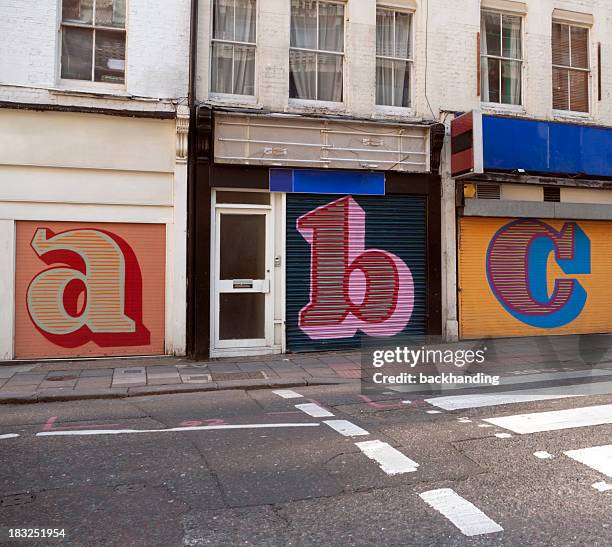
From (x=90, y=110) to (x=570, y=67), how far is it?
35.7 ft

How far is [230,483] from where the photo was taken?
4309mm

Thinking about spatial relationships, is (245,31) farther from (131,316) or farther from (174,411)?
(174,411)

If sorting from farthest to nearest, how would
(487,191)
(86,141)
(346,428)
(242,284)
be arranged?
(487,191) < (242,284) < (86,141) < (346,428)

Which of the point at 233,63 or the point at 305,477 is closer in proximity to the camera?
the point at 305,477

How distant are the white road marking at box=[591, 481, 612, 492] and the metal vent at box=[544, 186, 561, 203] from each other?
957 cm

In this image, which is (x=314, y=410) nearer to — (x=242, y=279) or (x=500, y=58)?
(x=242, y=279)

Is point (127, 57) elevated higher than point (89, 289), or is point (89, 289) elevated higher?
point (127, 57)

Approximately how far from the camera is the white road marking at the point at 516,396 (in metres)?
6.80

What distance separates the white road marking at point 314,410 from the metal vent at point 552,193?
8522 mm

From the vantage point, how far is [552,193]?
12656 millimetres

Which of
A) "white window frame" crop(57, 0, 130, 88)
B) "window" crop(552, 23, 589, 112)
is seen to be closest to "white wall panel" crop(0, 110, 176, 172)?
"white window frame" crop(57, 0, 130, 88)

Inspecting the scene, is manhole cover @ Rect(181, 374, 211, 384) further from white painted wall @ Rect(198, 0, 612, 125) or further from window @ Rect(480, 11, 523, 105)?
window @ Rect(480, 11, 523, 105)

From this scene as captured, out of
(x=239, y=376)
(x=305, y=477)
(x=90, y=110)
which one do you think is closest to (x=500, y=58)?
(x=90, y=110)

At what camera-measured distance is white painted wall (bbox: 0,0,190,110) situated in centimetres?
974
